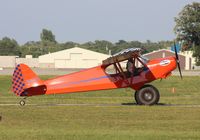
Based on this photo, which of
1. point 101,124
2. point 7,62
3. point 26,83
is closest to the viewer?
point 101,124

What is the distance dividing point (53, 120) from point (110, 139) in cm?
435

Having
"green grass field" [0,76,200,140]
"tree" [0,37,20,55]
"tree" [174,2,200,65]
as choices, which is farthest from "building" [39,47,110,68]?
"green grass field" [0,76,200,140]

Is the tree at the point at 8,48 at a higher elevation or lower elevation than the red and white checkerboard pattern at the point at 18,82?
higher

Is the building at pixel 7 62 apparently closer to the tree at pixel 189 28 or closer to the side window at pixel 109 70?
the tree at pixel 189 28

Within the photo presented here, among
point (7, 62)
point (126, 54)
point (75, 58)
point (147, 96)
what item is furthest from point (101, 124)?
point (75, 58)

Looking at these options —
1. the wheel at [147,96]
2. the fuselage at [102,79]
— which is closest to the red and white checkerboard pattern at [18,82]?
the fuselage at [102,79]

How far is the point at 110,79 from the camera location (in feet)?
80.6

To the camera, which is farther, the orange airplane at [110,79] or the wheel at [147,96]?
the orange airplane at [110,79]

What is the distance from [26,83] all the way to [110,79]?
3.63 m

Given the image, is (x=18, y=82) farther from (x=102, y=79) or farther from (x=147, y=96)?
(x=147, y=96)

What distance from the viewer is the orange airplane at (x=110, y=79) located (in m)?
23.8

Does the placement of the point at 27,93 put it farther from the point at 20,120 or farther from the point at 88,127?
the point at 88,127

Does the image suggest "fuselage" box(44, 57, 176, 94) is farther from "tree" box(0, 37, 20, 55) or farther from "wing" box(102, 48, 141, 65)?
"tree" box(0, 37, 20, 55)

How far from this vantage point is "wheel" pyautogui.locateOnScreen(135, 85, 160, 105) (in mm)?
23734
